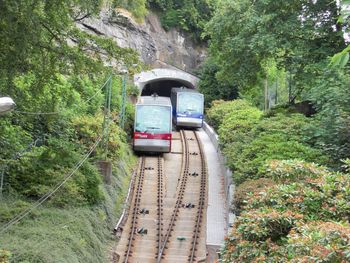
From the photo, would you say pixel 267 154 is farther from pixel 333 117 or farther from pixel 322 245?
A: pixel 322 245

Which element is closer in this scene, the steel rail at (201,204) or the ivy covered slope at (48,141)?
the ivy covered slope at (48,141)

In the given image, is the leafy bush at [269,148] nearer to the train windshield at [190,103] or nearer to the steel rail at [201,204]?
the steel rail at [201,204]

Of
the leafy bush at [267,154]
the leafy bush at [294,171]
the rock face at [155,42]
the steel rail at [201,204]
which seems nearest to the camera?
the leafy bush at [294,171]

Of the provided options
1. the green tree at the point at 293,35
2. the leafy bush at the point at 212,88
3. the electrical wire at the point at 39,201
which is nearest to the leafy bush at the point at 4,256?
the electrical wire at the point at 39,201

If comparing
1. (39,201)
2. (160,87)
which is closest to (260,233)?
(39,201)

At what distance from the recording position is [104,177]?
62.7 ft

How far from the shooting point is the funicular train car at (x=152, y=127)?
86.1 feet

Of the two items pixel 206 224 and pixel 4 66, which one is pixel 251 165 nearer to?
pixel 206 224

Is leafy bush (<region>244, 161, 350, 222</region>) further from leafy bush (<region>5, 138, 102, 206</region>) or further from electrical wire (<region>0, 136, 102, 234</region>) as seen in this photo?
leafy bush (<region>5, 138, 102, 206</region>)

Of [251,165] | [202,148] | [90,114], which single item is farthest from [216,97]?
[251,165]

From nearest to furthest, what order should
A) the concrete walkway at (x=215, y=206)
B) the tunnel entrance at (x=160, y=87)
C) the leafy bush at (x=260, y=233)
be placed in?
the leafy bush at (x=260, y=233)
the concrete walkway at (x=215, y=206)
the tunnel entrance at (x=160, y=87)

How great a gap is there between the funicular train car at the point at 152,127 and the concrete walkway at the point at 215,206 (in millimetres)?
2638

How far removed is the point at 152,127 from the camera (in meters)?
26.2

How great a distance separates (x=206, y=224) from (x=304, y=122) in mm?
4836
